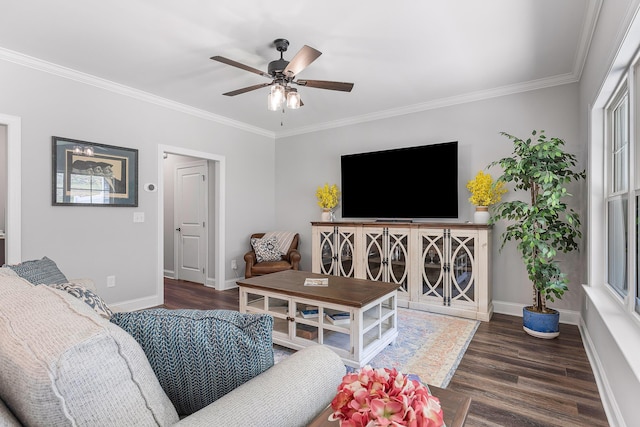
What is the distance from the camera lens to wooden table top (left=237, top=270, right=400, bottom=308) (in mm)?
2381

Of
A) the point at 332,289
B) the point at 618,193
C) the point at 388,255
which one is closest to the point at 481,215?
the point at 388,255

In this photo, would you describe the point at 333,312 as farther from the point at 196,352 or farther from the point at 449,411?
the point at 196,352

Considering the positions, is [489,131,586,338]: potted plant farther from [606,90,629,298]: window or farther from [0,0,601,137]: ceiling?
[0,0,601,137]: ceiling

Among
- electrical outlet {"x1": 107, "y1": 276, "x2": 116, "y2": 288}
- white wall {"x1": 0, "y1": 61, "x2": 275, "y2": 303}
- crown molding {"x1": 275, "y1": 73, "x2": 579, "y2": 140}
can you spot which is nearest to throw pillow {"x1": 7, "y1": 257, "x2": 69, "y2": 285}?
white wall {"x1": 0, "y1": 61, "x2": 275, "y2": 303}

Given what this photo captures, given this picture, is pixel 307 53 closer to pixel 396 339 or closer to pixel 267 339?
pixel 267 339

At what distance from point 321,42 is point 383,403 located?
2707mm

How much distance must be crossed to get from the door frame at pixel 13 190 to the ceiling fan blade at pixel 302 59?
8.07 ft

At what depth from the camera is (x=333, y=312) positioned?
275 centimetres

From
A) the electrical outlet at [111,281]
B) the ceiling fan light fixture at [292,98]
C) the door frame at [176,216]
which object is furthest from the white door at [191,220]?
the ceiling fan light fixture at [292,98]

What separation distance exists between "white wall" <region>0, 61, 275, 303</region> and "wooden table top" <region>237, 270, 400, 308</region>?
1.75m

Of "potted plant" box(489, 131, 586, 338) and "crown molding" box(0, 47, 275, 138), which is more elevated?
"crown molding" box(0, 47, 275, 138)

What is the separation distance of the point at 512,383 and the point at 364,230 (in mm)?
2294

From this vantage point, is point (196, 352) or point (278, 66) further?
point (278, 66)

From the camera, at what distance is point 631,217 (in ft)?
6.05
